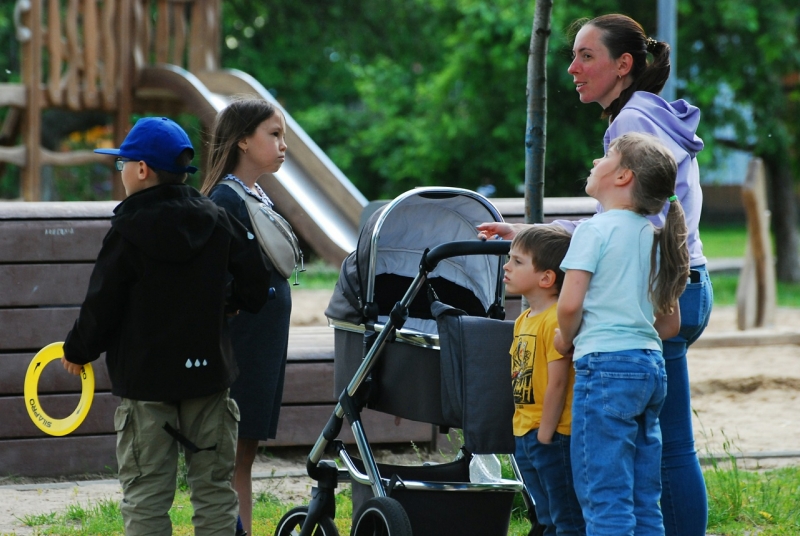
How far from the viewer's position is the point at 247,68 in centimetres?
2617

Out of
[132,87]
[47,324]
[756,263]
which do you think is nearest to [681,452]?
[47,324]

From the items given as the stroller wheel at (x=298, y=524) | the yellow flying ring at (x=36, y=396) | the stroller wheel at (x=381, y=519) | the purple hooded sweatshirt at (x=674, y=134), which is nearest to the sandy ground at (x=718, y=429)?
the yellow flying ring at (x=36, y=396)

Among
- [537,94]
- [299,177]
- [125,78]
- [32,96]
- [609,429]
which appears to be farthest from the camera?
[125,78]

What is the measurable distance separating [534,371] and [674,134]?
0.82 metres

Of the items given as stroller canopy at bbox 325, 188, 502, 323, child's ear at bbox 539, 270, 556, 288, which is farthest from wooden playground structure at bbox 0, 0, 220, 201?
child's ear at bbox 539, 270, 556, 288

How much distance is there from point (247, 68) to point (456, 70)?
407 inches

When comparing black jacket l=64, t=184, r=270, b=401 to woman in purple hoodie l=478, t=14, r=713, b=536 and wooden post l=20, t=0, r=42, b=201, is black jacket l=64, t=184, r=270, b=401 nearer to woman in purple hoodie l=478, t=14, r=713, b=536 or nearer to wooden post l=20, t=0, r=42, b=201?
woman in purple hoodie l=478, t=14, r=713, b=536

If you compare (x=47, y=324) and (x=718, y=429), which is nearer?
(x=47, y=324)

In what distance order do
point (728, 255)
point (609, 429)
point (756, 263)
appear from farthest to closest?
point (728, 255) → point (756, 263) → point (609, 429)

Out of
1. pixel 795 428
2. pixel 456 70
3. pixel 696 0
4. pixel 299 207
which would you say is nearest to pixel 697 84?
pixel 696 0

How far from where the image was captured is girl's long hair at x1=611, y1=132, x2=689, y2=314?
9.16 feet

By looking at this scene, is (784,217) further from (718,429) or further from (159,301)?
(159,301)

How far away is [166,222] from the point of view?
2.99 metres

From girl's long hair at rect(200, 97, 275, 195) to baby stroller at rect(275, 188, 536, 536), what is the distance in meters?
0.54
